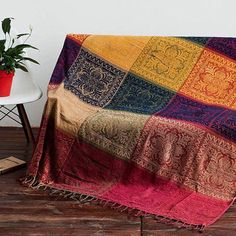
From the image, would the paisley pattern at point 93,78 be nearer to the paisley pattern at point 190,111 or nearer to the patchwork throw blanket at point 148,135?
the patchwork throw blanket at point 148,135

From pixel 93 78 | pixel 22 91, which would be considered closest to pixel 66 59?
pixel 93 78

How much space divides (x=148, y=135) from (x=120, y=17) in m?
1.18

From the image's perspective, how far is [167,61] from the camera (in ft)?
8.84

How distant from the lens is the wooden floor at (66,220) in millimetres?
1841

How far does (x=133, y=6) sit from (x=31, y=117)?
1.10 m

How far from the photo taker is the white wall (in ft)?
9.90

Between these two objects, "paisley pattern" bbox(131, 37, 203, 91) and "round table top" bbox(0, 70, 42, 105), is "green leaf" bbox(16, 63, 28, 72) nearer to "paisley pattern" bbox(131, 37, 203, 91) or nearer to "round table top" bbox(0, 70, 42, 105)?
"round table top" bbox(0, 70, 42, 105)

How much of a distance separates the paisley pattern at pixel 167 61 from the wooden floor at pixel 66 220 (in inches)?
35.2

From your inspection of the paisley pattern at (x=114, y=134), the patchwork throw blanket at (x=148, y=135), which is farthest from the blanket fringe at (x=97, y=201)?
the paisley pattern at (x=114, y=134)

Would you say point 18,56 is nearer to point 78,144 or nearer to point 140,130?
point 78,144

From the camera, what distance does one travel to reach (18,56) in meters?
2.57

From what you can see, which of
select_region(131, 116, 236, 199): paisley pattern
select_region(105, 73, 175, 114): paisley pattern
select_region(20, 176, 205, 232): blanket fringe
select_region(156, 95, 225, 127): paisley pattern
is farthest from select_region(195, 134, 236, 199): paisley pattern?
select_region(105, 73, 175, 114): paisley pattern

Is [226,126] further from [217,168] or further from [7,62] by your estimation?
[7,62]

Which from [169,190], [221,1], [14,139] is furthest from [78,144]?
[221,1]
